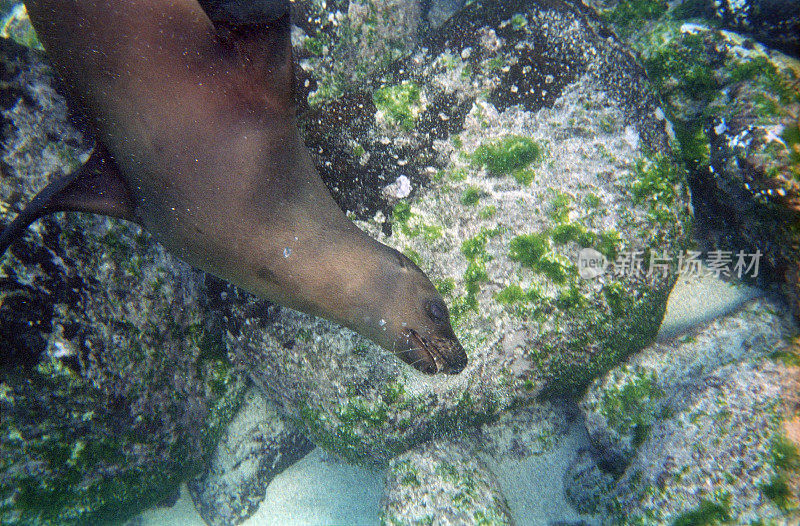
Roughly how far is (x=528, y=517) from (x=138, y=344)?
3654 mm

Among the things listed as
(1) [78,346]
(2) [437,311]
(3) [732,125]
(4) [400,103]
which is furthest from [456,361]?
(3) [732,125]

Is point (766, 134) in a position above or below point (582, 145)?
above

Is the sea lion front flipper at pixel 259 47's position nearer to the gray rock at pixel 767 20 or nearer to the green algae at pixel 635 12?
the green algae at pixel 635 12

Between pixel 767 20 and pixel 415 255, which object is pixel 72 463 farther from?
pixel 767 20

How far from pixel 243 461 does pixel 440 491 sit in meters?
2.29

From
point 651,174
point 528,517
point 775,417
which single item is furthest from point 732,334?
point 528,517

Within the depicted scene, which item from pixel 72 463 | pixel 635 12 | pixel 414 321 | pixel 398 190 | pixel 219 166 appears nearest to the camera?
pixel 219 166

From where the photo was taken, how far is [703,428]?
9.59ft

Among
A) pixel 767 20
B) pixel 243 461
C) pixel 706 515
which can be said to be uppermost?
pixel 767 20

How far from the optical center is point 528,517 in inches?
149

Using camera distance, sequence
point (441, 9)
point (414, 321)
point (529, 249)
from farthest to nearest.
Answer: point (441, 9) < point (529, 249) < point (414, 321)

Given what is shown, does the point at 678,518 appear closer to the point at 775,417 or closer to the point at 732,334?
the point at 775,417

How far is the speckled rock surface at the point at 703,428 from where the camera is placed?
8.66ft

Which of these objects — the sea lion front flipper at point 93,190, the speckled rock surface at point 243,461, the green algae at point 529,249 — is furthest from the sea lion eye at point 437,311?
the speckled rock surface at point 243,461
